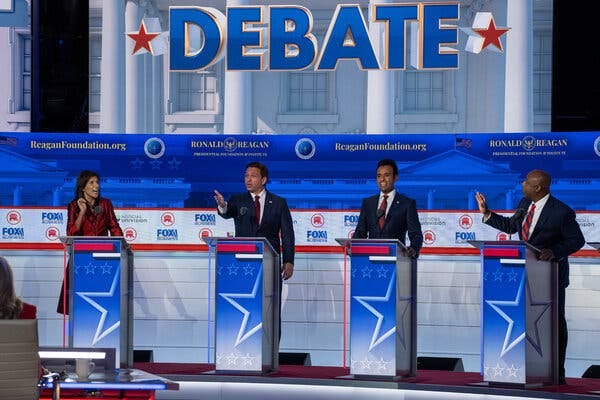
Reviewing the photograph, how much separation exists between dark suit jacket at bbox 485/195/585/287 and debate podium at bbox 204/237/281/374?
147 centimetres

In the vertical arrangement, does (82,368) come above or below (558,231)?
below

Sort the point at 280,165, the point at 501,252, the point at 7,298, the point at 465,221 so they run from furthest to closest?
the point at 465,221 → the point at 280,165 → the point at 501,252 → the point at 7,298

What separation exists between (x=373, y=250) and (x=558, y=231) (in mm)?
1143

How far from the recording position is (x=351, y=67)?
14484 mm

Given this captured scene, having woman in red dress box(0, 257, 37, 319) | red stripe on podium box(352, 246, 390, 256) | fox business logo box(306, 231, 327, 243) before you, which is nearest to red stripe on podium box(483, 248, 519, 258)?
red stripe on podium box(352, 246, 390, 256)

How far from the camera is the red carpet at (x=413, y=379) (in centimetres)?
634

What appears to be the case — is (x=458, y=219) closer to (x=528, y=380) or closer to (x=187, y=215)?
(x=187, y=215)

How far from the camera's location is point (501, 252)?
6.33m

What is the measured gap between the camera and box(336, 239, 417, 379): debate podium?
6496 millimetres

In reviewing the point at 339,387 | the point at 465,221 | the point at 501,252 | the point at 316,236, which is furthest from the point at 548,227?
the point at 316,236

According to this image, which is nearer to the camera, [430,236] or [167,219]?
[430,236]

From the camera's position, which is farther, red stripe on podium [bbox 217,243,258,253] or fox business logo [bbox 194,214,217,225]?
fox business logo [bbox 194,214,217,225]

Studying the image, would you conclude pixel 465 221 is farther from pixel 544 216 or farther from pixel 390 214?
pixel 544 216

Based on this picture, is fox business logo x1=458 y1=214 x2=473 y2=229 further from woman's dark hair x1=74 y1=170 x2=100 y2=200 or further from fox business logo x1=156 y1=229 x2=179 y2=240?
woman's dark hair x1=74 y1=170 x2=100 y2=200
